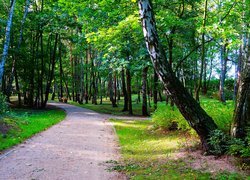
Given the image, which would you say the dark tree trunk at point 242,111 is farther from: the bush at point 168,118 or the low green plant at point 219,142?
the bush at point 168,118

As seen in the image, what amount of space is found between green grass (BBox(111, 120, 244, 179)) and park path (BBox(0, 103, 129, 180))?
1.33 ft

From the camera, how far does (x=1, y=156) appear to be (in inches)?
305

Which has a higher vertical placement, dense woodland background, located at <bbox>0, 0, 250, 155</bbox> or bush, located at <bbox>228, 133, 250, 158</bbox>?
dense woodland background, located at <bbox>0, 0, 250, 155</bbox>

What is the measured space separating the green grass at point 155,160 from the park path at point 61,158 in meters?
0.41

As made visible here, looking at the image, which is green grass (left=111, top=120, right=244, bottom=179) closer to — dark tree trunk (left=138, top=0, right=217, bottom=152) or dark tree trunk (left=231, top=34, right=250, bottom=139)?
dark tree trunk (left=138, top=0, right=217, bottom=152)

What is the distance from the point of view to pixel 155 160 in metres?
7.34

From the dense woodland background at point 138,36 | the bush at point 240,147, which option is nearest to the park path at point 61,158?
the bush at point 240,147

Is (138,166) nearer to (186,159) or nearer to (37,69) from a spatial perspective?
(186,159)

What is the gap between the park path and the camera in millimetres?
6172

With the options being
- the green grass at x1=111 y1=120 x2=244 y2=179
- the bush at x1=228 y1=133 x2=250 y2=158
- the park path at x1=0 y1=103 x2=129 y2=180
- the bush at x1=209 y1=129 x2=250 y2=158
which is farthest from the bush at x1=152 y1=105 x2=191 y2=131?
the bush at x1=228 y1=133 x2=250 y2=158

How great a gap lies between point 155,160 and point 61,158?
266 centimetres

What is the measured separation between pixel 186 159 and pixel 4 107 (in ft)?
30.2

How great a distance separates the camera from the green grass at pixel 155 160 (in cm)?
585

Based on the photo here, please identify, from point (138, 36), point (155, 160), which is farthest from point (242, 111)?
point (138, 36)
